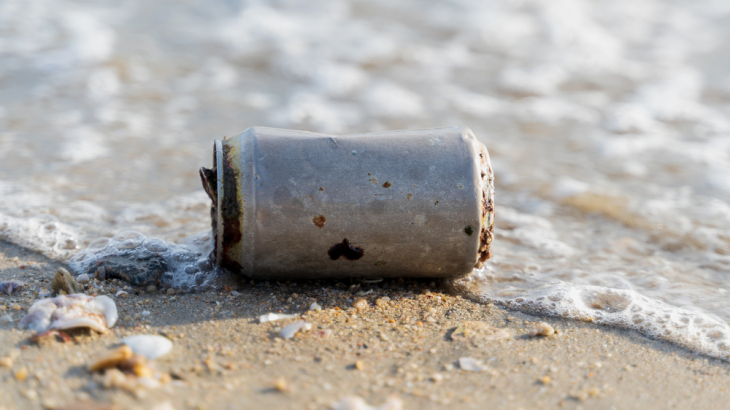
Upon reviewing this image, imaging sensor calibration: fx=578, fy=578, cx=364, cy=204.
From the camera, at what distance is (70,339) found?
6.13ft

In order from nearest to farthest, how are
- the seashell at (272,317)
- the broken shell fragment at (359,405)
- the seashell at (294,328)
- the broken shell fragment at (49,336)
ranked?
the broken shell fragment at (359,405) < the broken shell fragment at (49,336) < the seashell at (294,328) < the seashell at (272,317)

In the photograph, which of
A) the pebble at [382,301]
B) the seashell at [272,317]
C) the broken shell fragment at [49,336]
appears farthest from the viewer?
the pebble at [382,301]

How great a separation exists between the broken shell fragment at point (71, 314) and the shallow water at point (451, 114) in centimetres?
46

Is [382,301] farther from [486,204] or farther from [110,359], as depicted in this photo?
[110,359]

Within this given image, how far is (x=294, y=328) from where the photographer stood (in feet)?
6.89

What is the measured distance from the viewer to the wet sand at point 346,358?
1.67 meters

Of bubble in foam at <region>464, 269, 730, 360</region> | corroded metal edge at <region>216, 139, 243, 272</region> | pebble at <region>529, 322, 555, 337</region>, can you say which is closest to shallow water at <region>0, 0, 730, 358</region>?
bubble in foam at <region>464, 269, 730, 360</region>

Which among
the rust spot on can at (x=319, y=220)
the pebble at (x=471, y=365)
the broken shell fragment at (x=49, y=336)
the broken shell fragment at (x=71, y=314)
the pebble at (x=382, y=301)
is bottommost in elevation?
the pebble at (x=471, y=365)

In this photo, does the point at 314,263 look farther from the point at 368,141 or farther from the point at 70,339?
the point at 70,339

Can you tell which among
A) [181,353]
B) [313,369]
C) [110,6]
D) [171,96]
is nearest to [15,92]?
[171,96]

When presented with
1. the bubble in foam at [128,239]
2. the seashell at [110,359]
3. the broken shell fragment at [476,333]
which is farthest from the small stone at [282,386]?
the bubble in foam at [128,239]

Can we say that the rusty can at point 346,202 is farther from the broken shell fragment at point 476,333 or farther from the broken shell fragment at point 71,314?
the broken shell fragment at point 71,314

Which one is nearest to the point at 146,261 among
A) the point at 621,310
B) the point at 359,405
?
the point at 359,405

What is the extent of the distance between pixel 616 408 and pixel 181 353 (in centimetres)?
137
